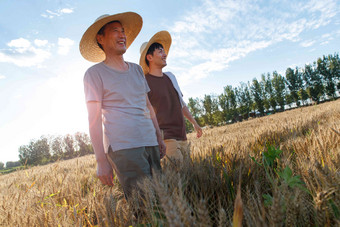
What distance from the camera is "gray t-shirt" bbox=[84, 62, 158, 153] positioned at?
1981 millimetres

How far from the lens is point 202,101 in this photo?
2165 inches

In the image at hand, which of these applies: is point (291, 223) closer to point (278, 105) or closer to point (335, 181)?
point (335, 181)

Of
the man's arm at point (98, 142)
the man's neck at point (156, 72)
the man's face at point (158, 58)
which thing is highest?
the man's face at point (158, 58)

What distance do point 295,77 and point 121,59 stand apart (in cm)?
6977

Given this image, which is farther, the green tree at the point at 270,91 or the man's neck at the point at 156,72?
the green tree at the point at 270,91

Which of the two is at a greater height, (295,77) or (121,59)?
(295,77)

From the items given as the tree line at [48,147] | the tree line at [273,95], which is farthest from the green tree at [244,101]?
the tree line at [48,147]

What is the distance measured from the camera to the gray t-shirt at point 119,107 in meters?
1.98

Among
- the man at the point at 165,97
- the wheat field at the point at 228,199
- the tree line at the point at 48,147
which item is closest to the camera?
the wheat field at the point at 228,199

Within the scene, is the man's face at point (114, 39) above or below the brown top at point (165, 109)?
above

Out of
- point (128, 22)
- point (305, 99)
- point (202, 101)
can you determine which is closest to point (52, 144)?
point (202, 101)

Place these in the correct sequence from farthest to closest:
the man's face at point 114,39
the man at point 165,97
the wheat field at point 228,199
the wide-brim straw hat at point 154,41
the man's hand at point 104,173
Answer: the wide-brim straw hat at point 154,41 → the man at point 165,97 → the man's face at point 114,39 → the man's hand at point 104,173 → the wheat field at point 228,199

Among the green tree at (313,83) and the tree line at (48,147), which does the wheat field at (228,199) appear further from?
the green tree at (313,83)

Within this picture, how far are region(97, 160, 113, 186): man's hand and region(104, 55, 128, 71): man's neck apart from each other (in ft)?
3.30
